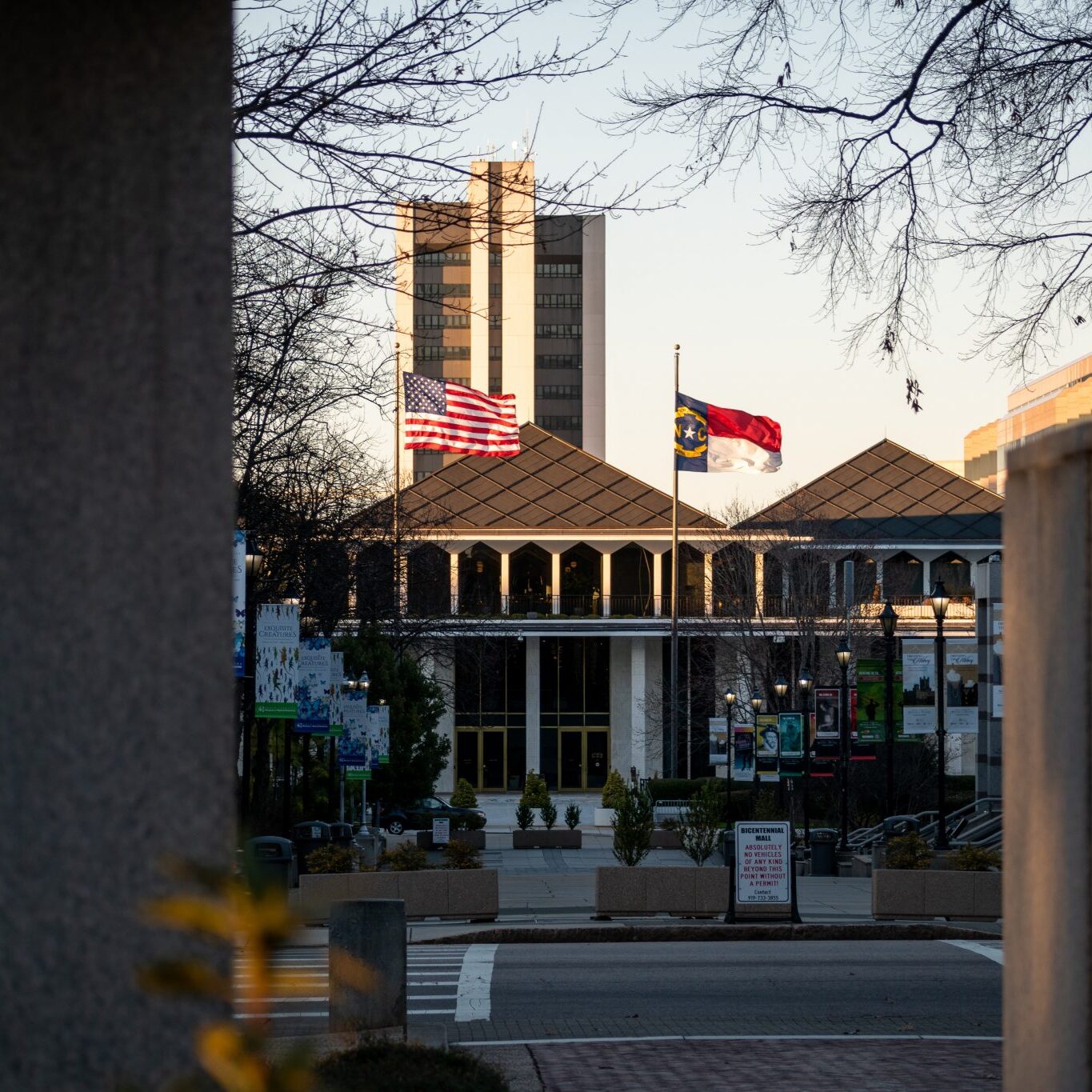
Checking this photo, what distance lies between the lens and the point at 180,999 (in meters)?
2.66

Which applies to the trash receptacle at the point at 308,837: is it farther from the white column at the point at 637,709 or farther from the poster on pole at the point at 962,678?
the white column at the point at 637,709

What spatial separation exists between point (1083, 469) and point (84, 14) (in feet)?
7.32

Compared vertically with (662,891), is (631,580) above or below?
above

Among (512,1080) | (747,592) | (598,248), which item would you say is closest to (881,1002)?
(512,1080)

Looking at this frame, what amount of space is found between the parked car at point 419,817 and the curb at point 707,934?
29.0 metres

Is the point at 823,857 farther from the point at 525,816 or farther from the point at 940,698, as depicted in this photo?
the point at 525,816

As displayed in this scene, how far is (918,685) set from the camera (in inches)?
1323

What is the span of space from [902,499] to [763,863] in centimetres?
5273

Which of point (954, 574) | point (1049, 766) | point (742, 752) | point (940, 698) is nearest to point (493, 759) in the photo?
point (954, 574)

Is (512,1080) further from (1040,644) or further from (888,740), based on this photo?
(888,740)

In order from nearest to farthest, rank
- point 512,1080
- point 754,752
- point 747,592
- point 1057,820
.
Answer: point 1057,820 < point 512,1080 < point 754,752 < point 747,592

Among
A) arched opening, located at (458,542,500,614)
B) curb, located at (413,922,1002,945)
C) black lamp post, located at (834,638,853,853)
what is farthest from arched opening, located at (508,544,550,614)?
curb, located at (413,922,1002,945)

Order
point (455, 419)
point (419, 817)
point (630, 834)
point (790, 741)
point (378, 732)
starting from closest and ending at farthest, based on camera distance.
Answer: point (630, 834) < point (378, 732) < point (790, 741) < point (455, 419) < point (419, 817)

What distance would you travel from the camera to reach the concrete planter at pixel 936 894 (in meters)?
22.9
